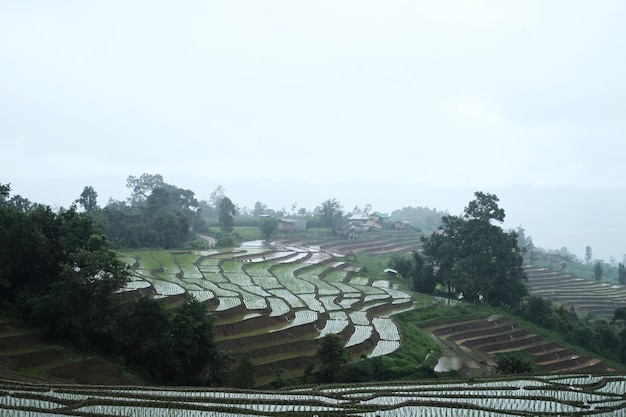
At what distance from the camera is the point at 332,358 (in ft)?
75.6

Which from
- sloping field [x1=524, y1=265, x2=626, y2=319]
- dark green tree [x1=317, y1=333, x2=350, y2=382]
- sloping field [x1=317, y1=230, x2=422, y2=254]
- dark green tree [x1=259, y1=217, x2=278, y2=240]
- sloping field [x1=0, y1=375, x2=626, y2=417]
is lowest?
sloping field [x1=524, y1=265, x2=626, y2=319]

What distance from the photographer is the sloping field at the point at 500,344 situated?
3278 cm

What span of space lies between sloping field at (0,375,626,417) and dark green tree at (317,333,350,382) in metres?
6.54

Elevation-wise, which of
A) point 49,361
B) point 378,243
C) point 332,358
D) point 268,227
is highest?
point 268,227

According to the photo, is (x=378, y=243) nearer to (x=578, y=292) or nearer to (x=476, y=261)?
(x=578, y=292)

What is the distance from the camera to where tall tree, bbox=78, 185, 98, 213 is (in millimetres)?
58312

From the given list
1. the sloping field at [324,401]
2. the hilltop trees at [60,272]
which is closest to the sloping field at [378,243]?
the hilltop trees at [60,272]

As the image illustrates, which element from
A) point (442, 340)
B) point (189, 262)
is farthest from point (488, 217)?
point (189, 262)

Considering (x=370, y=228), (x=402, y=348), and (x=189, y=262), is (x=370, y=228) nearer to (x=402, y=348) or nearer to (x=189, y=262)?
(x=189, y=262)

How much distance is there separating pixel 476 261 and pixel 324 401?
3443 centimetres

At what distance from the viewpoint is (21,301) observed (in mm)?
23984

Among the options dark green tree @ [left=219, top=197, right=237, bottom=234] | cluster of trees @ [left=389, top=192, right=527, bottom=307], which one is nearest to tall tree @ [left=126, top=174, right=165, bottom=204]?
dark green tree @ [left=219, top=197, right=237, bottom=234]

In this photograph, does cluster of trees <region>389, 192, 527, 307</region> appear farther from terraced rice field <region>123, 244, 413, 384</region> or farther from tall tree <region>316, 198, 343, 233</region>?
tall tree <region>316, 198, 343, 233</region>

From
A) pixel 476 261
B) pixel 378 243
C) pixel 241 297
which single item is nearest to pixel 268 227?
pixel 378 243
